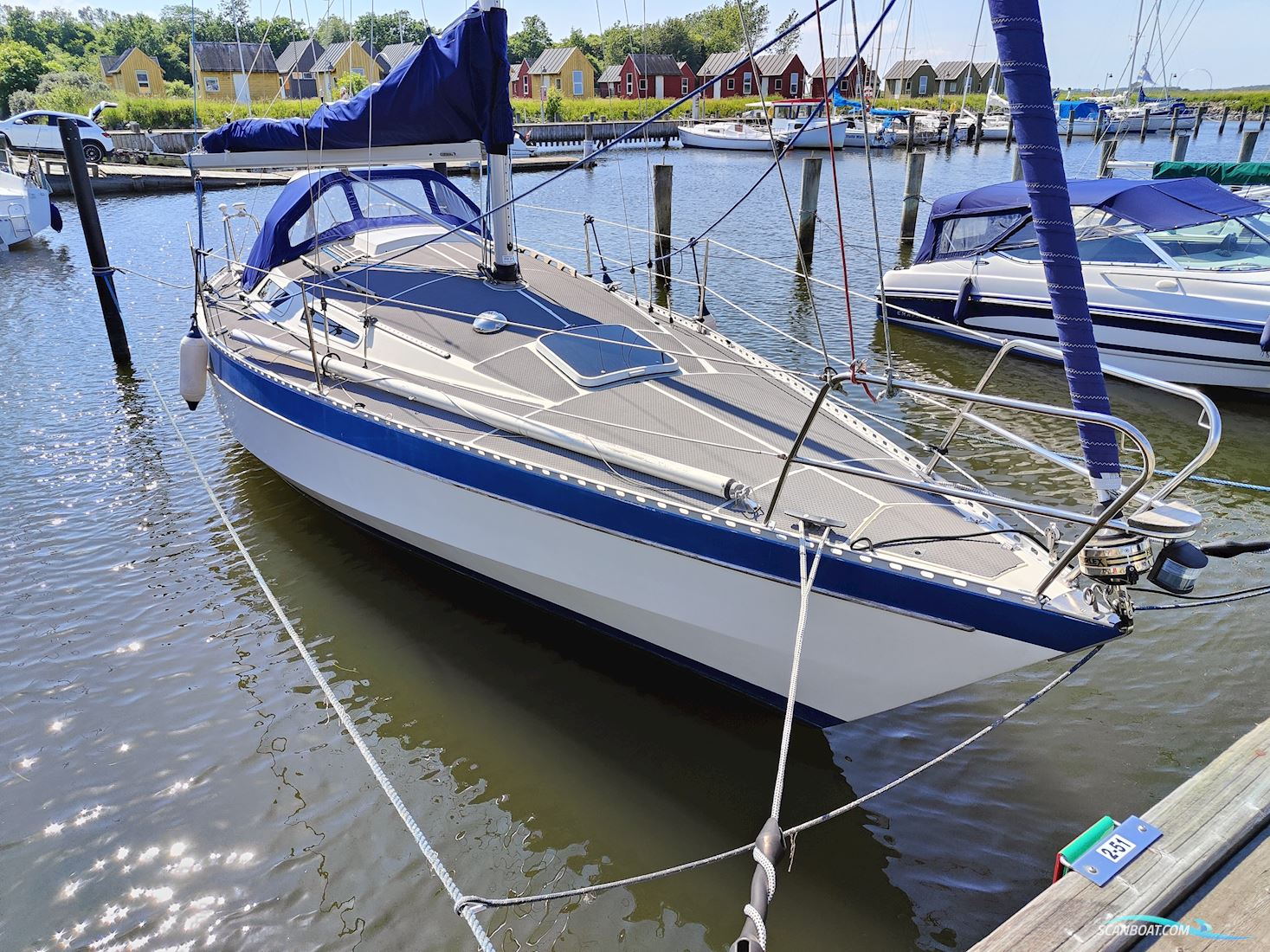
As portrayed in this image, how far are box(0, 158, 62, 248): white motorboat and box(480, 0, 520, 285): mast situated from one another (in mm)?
17491

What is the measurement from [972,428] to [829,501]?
17.2 ft

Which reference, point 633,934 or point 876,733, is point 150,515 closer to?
point 633,934

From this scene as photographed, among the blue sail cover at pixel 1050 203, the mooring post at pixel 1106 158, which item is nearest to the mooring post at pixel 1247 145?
the mooring post at pixel 1106 158

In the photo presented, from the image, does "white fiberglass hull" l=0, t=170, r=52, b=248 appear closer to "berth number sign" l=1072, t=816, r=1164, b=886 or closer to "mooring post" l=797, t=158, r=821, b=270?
"mooring post" l=797, t=158, r=821, b=270

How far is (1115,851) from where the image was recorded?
2725mm

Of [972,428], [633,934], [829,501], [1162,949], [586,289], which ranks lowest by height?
[633,934]

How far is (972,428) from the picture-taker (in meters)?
9.08

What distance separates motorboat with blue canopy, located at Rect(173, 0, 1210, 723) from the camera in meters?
3.83

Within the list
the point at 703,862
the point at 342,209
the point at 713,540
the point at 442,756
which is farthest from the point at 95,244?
the point at 703,862

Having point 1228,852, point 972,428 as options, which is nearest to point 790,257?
point 972,428

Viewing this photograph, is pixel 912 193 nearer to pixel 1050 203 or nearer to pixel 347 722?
pixel 1050 203

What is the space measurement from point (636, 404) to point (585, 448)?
0.83 m

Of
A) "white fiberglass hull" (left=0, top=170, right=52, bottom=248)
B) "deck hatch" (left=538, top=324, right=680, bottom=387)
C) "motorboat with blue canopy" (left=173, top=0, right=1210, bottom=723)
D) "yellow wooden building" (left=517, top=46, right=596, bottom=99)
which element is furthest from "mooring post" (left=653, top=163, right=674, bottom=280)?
"yellow wooden building" (left=517, top=46, right=596, bottom=99)

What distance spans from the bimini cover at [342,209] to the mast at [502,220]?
1125 mm
